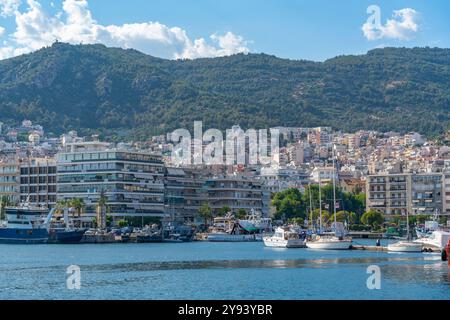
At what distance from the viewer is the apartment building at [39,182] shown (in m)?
142

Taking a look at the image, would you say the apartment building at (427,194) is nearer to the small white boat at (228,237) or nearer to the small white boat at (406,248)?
the small white boat at (228,237)

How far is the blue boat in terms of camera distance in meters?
109

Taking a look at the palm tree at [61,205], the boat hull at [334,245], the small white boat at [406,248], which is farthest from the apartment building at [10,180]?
the small white boat at [406,248]

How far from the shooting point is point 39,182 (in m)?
143

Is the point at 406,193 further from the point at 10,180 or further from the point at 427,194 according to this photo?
the point at 10,180

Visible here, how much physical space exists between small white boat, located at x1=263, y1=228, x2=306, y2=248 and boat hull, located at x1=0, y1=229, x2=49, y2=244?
2888 cm

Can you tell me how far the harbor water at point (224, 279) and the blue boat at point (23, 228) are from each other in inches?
1600

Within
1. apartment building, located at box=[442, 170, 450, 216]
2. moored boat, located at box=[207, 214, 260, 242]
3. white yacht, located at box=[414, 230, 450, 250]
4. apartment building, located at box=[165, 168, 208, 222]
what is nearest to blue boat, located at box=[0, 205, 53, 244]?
moored boat, located at box=[207, 214, 260, 242]

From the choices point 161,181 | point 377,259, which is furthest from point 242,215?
point 377,259

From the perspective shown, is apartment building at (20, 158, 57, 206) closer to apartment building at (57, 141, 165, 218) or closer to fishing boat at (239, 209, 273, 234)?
apartment building at (57, 141, 165, 218)

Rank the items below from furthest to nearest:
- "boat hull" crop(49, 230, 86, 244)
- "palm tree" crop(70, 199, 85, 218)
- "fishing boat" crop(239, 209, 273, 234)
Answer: "fishing boat" crop(239, 209, 273, 234) → "palm tree" crop(70, 199, 85, 218) → "boat hull" crop(49, 230, 86, 244)

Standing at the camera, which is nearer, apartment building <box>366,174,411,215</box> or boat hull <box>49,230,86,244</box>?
boat hull <box>49,230,86,244</box>

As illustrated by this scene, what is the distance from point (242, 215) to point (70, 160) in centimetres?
2976
